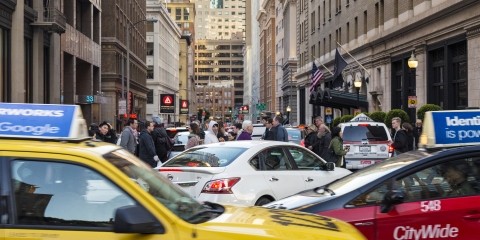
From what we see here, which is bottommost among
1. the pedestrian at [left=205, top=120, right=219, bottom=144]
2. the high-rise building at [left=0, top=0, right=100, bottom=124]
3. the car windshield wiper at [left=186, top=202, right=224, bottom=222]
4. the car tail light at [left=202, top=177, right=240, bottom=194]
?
the car tail light at [left=202, top=177, right=240, bottom=194]

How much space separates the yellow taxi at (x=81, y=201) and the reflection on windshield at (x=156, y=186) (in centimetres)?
2

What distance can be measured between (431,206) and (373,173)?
2.86ft

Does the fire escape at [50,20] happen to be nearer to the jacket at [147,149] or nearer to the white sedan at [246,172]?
the jacket at [147,149]

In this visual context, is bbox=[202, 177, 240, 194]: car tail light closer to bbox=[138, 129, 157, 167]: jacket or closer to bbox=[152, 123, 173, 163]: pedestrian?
bbox=[138, 129, 157, 167]: jacket

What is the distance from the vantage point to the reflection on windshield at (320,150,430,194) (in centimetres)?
677

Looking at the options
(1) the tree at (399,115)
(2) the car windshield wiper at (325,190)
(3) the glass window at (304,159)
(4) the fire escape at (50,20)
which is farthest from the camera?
(4) the fire escape at (50,20)

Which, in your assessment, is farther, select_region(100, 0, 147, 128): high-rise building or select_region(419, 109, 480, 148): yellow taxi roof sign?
select_region(100, 0, 147, 128): high-rise building

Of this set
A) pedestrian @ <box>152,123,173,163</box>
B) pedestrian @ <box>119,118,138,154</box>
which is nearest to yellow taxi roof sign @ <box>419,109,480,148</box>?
pedestrian @ <box>119,118,138,154</box>

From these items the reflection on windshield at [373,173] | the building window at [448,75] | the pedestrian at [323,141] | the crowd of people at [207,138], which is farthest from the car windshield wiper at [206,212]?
the building window at [448,75]

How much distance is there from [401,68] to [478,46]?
1209 cm

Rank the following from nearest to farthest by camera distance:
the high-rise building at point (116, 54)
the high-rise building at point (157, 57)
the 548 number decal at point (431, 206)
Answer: the 548 number decal at point (431, 206)
the high-rise building at point (116, 54)
the high-rise building at point (157, 57)

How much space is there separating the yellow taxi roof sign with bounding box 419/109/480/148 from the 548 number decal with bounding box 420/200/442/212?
2.44ft

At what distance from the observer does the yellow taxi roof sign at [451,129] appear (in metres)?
6.82

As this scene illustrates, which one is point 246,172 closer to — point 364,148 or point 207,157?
→ point 207,157
